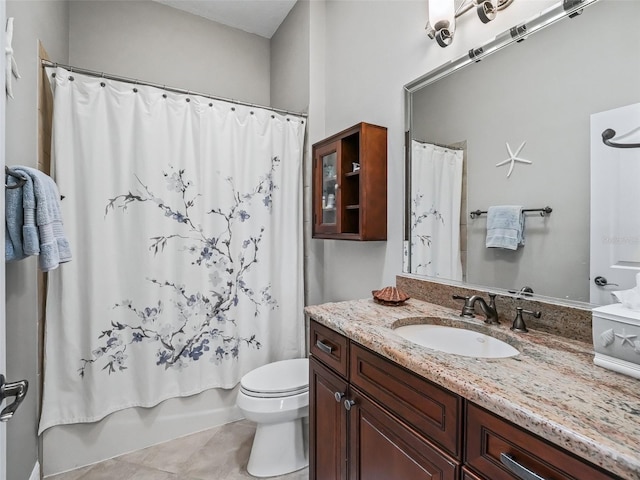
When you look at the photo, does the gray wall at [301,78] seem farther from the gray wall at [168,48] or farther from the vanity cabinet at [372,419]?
the vanity cabinet at [372,419]

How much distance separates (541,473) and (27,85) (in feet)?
6.94

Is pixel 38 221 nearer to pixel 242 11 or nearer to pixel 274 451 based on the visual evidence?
pixel 274 451

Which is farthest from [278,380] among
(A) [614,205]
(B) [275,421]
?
(A) [614,205]

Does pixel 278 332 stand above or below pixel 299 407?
above

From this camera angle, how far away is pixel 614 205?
91cm

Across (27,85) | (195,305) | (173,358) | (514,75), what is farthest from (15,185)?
(514,75)

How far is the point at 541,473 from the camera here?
567mm

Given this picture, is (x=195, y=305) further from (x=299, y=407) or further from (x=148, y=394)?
(x=299, y=407)

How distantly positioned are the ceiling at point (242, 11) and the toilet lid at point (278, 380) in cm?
258

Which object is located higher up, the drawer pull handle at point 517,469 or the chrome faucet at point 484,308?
the chrome faucet at point 484,308

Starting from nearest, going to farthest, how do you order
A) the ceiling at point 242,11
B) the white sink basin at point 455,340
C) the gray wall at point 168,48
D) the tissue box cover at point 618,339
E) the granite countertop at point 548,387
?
the granite countertop at point 548,387, the tissue box cover at point 618,339, the white sink basin at point 455,340, the gray wall at point 168,48, the ceiling at point 242,11

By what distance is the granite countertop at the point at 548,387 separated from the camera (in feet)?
1.64

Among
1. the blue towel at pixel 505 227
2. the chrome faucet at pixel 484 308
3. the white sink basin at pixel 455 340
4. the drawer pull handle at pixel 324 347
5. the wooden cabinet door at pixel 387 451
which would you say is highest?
the blue towel at pixel 505 227

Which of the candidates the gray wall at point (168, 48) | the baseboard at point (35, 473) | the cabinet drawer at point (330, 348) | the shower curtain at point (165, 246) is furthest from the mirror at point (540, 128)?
the baseboard at point (35, 473)
